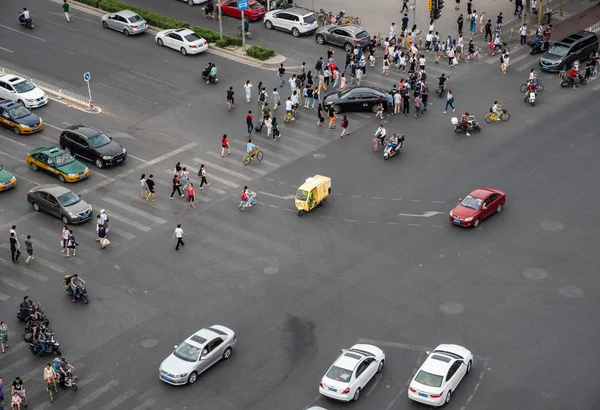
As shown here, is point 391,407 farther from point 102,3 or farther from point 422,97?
point 102,3

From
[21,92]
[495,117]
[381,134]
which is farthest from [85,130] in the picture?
[495,117]

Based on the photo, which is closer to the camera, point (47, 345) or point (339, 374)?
point (339, 374)

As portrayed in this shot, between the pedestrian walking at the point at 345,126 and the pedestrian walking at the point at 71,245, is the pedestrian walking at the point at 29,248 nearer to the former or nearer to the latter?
the pedestrian walking at the point at 71,245

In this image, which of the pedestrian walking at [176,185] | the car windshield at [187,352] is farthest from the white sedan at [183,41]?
the car windshield at [187,352]

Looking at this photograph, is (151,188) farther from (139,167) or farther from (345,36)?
(345,36)

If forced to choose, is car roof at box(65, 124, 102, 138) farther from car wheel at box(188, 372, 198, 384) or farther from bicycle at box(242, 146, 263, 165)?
car wheel at box(188, 372, 198, 384)

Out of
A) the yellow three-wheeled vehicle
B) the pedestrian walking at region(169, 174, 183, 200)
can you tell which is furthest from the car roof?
the yellow three-wheeled vehicle
